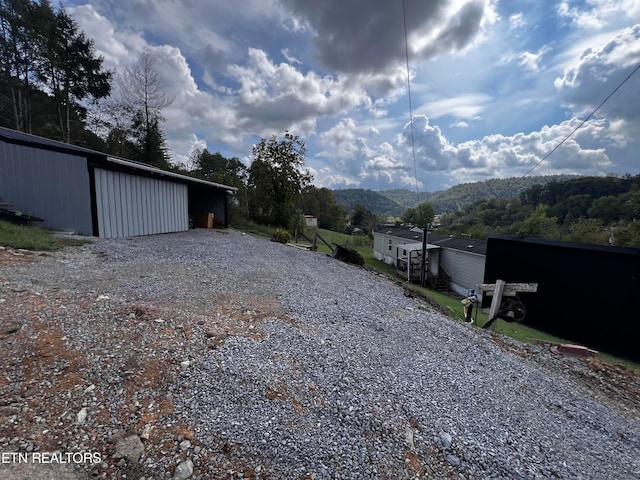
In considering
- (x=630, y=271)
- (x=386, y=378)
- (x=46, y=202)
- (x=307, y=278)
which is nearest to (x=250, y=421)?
(x=386, y=378)

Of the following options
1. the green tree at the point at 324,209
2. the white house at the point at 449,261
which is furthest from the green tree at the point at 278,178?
the green tree at the point at 324,209

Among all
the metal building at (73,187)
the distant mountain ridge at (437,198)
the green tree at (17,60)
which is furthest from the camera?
the distant mountain ridge at (437,198)

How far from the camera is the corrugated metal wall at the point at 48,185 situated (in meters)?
8.65

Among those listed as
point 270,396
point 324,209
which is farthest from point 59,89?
point 324,209

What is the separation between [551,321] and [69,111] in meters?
27.8

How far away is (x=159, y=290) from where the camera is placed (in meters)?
4.79

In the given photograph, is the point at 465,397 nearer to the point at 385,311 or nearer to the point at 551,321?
the point at 385,311

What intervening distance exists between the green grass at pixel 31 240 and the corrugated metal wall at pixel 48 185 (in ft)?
3.48

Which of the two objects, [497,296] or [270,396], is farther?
[497,296]

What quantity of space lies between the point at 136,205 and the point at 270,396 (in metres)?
10.4

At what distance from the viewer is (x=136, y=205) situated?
33.9 ft

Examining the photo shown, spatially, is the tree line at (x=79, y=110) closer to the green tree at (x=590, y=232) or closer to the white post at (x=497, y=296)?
the white post at (x=497, y=296)

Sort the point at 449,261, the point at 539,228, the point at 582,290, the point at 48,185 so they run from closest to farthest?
the point at 582,290 → the point at 48,185 → the point at 449,261 → the point at 539,228

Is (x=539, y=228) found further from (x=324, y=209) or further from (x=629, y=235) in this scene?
(x=324, y=209)
